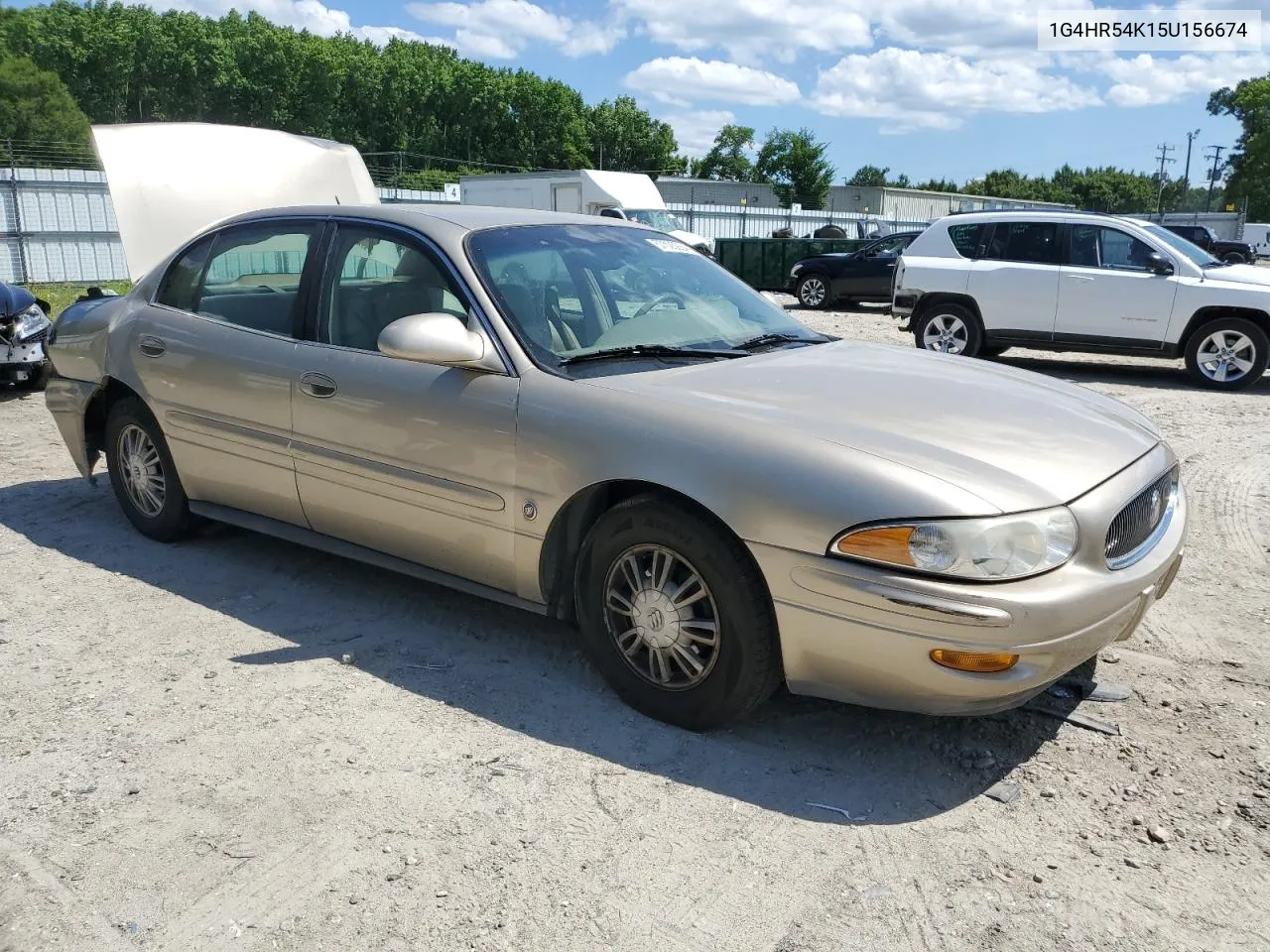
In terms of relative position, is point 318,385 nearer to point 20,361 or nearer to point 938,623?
point 938,623

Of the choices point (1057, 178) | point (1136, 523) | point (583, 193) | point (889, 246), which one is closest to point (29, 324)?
point (1136, 523)

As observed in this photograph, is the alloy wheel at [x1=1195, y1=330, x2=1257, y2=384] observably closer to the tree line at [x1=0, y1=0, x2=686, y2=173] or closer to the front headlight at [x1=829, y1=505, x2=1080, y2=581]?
the front headlight at [x1=829, y1=505, x2=1080, y2=581]

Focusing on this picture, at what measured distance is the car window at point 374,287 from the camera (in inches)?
158

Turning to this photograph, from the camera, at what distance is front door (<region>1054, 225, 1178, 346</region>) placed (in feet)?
37.0

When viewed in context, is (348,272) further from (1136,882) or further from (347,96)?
(347,96)

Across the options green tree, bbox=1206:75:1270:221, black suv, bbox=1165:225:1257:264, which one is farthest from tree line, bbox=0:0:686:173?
black suv, bbox=1165:225:1257:264

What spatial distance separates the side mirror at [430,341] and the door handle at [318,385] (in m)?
0.61

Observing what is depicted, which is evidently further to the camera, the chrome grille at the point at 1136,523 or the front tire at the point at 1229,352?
the front tire at the point at 1229,352

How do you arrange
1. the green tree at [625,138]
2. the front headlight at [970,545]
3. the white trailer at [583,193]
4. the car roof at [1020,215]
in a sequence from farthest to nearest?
the green tree at [625,138], the white trailer at [583,193], the car roof at [1020,215], the front headlight at [970,545]

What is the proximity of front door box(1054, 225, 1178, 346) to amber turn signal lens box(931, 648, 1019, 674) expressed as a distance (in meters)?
9.80

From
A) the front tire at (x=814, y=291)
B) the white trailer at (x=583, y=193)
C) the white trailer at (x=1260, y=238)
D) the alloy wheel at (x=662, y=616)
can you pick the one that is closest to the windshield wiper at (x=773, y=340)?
the alloy wheel at (x=662, y=616)

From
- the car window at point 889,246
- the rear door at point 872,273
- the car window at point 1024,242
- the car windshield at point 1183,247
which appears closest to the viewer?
the car windshield at point 1183,247

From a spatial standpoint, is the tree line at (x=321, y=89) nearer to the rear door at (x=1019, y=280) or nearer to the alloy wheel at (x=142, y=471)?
the rear door at (x=1019, y=280)

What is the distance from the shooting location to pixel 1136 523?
3277 millimetres
